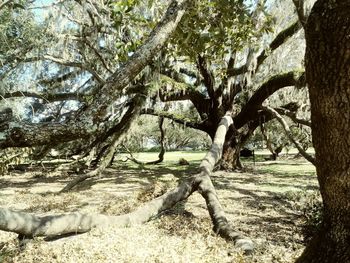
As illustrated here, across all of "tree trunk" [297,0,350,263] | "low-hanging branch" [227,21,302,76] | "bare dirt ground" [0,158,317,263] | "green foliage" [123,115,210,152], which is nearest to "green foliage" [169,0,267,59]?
"tree trunk" [297,0,350,263]

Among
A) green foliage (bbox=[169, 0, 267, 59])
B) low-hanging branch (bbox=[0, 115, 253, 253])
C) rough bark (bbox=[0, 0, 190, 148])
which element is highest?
green foliage (bbox=[169, 0, 267, 59])

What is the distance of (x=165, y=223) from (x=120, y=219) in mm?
861

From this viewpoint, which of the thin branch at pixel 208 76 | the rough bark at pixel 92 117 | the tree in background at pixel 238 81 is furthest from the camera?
the thin branch at pixel 208 76

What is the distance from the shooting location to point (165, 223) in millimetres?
6980

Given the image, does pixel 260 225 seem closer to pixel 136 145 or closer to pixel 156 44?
pixel 156 44

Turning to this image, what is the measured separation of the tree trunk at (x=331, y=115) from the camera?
3.19m

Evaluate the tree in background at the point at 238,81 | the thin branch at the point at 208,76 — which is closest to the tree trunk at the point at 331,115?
the tree in background at the point at 238,81

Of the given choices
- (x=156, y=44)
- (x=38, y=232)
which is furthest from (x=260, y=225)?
(x=156, y=44)

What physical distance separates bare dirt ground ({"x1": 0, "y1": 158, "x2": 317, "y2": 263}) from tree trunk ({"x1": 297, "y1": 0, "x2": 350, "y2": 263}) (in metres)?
1.63

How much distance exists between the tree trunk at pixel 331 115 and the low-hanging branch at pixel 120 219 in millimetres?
1976

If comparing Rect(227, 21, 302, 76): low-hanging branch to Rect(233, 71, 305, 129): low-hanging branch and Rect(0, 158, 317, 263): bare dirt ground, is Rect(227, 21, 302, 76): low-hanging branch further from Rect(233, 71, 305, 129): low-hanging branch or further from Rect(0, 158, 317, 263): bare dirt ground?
Rect(0, 158, 317, 263): bare dirt ground

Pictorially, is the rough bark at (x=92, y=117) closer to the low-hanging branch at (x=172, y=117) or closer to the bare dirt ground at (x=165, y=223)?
the bare dirt ground at (x=165, y=223)

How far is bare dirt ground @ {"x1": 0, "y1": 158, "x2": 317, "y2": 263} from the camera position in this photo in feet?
16.8

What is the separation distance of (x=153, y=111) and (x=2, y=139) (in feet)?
40.8
